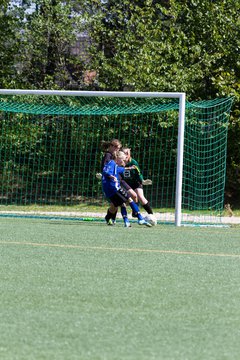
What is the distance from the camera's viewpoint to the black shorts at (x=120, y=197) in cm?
1466

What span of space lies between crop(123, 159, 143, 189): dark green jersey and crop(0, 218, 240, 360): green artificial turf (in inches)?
164

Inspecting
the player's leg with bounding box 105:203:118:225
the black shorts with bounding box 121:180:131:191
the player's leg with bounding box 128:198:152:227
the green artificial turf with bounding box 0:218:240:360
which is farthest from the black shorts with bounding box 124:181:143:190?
the green artificial turf with bounding box 0:218:240:360

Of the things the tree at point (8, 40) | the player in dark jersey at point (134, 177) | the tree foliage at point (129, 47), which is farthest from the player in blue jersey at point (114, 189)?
the tree at point (8, 40)

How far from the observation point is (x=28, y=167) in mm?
19781

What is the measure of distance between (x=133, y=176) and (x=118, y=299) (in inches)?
368

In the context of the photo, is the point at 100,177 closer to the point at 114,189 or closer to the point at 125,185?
the point at 125,185

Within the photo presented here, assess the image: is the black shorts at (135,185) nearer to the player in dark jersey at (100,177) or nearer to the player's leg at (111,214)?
the player in dark jersey at (100,177)

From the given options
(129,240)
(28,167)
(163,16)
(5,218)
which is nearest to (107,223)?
(5,218)

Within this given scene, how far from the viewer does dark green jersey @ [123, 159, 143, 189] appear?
52.2ft

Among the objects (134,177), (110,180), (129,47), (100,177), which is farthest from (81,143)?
(110,180)

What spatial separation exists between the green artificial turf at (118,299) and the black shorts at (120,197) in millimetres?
2887

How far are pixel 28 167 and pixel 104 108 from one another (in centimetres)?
210

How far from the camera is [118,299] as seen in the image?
22.1 ft

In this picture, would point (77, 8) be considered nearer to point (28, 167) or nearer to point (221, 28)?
point (221, 28)
